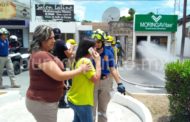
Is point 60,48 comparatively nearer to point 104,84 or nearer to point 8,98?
point 104,84

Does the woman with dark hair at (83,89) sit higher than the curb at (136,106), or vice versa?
the woman with dark hair at (83,89)

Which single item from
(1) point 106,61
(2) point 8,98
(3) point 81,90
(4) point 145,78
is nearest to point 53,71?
(3) point 81,90

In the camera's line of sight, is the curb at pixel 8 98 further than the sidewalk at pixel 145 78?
No

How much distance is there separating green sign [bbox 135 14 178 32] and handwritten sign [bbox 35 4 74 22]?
6.85 meters

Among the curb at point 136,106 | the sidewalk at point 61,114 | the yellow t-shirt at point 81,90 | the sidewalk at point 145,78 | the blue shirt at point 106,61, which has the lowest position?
the sidewalk at point 145,78

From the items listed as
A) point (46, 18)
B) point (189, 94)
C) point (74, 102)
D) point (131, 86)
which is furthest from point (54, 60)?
point (46, 18)

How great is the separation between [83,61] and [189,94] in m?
2.08

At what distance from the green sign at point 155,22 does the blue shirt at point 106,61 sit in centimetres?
1653

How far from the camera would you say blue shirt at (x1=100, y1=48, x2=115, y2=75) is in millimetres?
4211

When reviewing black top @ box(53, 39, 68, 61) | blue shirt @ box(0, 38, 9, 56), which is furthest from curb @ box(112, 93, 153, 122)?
blue shirt @ box(0, 38, 9, 56)

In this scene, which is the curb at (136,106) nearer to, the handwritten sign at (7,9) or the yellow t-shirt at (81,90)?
the yellow t-shirt at (81,90)

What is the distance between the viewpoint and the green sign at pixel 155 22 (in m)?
20.4

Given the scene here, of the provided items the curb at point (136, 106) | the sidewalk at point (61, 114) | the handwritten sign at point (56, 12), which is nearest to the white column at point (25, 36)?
the handwritten sign at point (56, 12)

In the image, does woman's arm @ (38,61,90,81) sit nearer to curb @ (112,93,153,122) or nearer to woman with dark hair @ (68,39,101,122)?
woman with dark hair @ (68,39,101,122)
